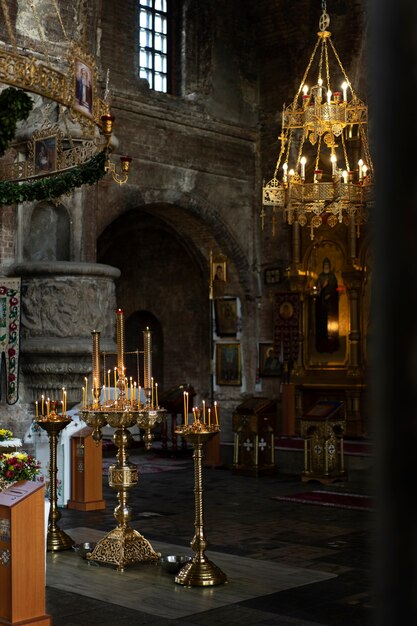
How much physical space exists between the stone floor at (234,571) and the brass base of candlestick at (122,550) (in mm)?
66

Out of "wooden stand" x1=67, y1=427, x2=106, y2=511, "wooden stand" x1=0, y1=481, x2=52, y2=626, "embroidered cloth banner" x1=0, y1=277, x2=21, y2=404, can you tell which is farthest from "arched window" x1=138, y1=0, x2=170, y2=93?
"wooden stand" x1=0, y1=481, x2=52, y2=626

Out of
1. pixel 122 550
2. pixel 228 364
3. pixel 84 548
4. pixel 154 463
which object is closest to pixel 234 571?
pixel 122 550

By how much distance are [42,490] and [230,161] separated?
12.7m

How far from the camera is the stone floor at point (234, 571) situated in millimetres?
5562

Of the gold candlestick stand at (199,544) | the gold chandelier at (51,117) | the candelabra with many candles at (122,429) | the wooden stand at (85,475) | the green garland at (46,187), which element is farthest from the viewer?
the wooden stand at (85,475)

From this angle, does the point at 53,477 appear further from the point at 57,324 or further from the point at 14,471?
the point at 57,324

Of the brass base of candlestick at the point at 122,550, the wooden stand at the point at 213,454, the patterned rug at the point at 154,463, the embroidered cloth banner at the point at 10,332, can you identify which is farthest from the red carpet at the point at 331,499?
the embroidered cloth banner at the point at 10,332

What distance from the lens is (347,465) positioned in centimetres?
1270

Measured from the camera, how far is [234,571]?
22.1 ft

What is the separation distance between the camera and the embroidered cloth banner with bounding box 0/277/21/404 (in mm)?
12266

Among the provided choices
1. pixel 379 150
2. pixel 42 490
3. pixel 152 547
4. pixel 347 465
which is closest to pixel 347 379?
pixel 347 465

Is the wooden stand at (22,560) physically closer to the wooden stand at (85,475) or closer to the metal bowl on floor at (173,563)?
the metal bowl on floor at (173,563)

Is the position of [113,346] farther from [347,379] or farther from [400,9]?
[400,9]

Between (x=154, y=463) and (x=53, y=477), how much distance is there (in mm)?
7449
